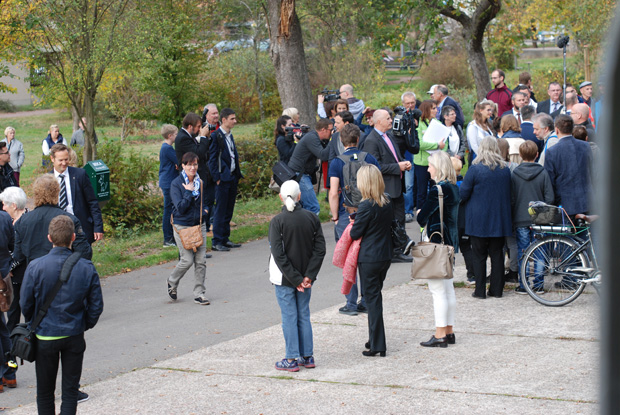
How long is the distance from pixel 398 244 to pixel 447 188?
85 cm

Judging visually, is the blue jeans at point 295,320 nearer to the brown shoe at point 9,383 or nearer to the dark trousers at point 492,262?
the brown shoe at point 9,383

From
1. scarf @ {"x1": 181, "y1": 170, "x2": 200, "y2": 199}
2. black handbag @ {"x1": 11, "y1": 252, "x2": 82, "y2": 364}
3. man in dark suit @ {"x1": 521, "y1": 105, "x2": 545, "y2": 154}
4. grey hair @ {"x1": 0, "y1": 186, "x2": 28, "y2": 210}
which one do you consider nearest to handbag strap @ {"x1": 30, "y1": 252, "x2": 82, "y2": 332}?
black handbag @ {"x1": 11, "y1": 252, "x2": 82, "y2": 364}

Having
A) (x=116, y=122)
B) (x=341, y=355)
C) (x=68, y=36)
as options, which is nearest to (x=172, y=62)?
(x=68, y=36)

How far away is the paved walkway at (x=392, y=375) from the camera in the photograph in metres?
5.60

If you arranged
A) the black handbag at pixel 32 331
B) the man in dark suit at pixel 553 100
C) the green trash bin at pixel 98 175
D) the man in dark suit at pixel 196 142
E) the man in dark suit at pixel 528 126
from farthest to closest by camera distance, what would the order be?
1. the man in dark suit at pixel 553 100
2. the man in dark suit at pixel 196 142
3. the man in dark suit at pixel 528 126
4. the green trash bin at pixel 98 175
5. the black handbag at pixel 32 331

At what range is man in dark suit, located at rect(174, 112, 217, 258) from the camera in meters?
11.0

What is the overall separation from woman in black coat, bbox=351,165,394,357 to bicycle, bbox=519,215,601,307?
2.19 m

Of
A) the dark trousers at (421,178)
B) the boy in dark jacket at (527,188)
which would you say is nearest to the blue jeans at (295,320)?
the boy in dark jacket at (527,188)

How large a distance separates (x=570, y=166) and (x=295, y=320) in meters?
3.90

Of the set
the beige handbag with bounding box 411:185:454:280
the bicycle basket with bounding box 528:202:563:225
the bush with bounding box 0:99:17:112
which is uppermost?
the bush with bounding box 0:99:17:112

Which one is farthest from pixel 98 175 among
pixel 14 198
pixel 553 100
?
pixel 553 100

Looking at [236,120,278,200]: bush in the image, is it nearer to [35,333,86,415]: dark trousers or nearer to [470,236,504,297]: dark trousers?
[470,236,504,297]: dark trousers

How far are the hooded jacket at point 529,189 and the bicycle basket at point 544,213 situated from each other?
37cm

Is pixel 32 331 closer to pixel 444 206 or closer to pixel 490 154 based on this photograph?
pixel 444 206
